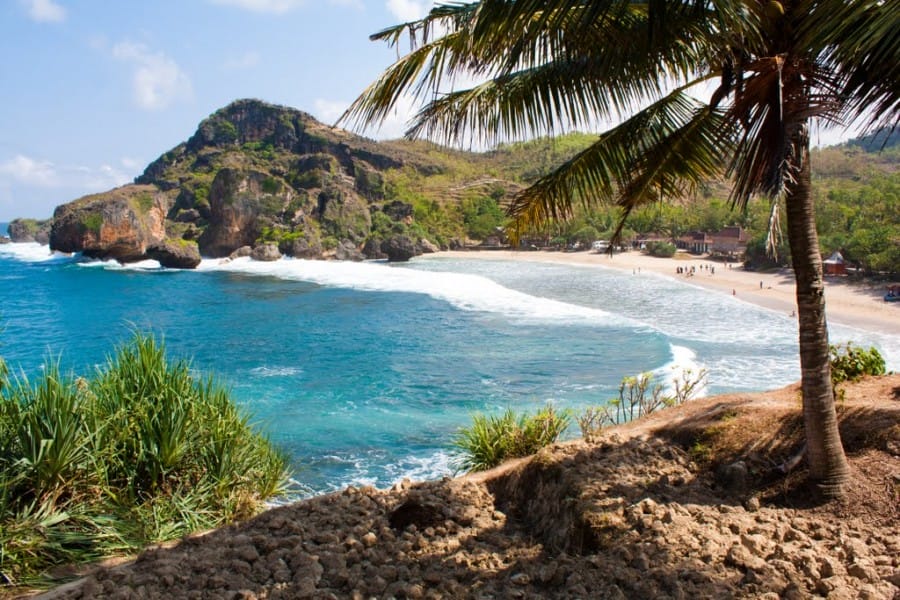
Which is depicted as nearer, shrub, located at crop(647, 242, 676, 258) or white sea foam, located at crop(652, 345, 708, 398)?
white sea foam, located at crop(652, 345, 708, 398)

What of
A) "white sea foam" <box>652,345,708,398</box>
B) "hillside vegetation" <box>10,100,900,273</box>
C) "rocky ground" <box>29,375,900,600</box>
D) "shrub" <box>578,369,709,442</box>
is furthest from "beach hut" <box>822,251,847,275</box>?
"rocky ground" <box>29,375,900,600</box>

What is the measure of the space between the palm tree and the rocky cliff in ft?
218

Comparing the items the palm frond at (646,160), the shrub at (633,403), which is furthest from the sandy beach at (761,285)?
the palm frond at (646,160)

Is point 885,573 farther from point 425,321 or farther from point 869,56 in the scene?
point 425,321

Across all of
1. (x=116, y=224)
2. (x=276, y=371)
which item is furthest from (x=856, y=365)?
(x=116, y=224)

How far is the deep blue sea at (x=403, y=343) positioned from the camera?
14.9 meters

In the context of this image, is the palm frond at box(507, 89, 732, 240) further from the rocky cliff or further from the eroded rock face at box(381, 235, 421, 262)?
the eroded rock face at box(381, 235, 421, 262)

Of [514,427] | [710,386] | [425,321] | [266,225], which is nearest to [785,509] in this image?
[514,427]

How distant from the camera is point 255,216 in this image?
246ft

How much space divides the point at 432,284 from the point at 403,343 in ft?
70.4

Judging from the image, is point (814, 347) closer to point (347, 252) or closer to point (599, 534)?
point (599, 534)

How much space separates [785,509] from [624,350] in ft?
61.2

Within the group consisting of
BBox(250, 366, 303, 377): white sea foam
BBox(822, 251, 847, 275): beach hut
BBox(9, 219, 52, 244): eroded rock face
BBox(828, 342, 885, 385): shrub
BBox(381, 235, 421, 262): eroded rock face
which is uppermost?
BBox(9, 219, 52, 244): eroded rock face

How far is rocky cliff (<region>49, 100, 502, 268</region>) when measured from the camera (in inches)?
2709
